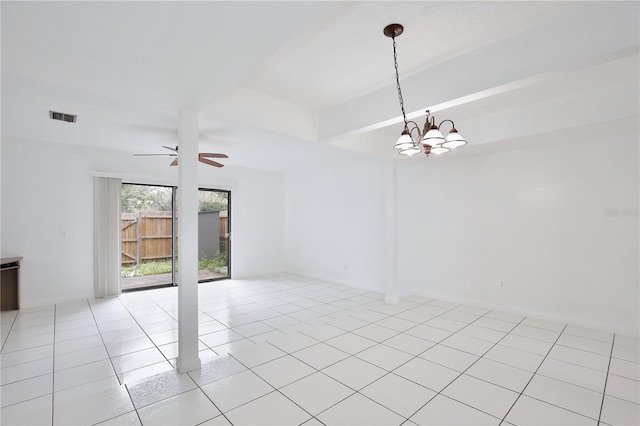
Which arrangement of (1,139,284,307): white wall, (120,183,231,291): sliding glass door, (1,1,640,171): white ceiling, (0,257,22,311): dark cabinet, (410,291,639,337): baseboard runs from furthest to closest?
(120,183,231,291): sliding glass door
(1,139,284,307): white wall
(0,257,22,311): dark cabinet
(410,291,639,337): baseboard
(1,1,640,171): white ceiling

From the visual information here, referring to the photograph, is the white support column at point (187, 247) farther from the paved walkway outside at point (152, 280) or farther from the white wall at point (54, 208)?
the paved walkway outside at point (152, 280)

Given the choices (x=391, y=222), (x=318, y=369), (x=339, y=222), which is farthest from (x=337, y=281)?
(x=318, y=369)

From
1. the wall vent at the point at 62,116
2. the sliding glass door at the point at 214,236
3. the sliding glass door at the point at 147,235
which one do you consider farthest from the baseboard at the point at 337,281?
the wall vent at the point at 62,116

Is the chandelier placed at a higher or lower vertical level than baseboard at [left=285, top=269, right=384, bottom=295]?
higher

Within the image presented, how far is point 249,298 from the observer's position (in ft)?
17.2

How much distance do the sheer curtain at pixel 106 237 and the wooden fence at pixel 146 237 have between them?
98 centimetres

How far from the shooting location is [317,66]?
284 cm

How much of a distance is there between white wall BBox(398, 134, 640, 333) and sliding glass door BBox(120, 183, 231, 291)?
421 centimetres

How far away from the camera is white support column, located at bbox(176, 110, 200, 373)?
9.14 ft

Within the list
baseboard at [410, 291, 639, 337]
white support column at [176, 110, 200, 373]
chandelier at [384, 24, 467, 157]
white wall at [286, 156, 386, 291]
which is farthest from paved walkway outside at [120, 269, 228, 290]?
chandelier at [384, 24, 467, 157]

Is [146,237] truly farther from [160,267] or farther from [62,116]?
[62,116]

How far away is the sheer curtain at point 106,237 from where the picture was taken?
5.19 m

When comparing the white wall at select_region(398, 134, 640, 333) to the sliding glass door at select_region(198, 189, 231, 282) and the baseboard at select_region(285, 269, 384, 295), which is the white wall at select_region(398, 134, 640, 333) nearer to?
the baseboard at select_region(285, 269, 384, 295)

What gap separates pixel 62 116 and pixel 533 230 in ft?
20.0
